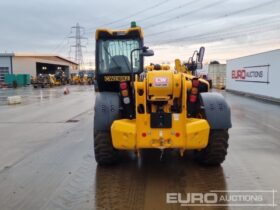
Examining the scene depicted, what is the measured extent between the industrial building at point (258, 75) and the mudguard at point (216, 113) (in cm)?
1617

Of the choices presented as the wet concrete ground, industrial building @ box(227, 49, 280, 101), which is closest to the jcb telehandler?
the wet concrete ground

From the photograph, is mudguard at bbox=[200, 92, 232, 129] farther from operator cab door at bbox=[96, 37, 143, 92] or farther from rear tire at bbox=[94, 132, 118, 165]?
operator cab door at bbox=[96, 37, 143, 92]

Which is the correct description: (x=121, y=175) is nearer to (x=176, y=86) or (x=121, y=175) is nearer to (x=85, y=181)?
(x=85, y=181)

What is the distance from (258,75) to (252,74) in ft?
5.22

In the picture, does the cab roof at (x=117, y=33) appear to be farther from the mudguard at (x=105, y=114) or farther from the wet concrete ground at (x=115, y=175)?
the wet concrete ground at (x=115, y=175)

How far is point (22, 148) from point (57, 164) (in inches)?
81.9

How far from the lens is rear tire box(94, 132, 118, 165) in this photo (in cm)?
664

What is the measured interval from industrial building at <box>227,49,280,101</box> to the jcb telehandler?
52.8ft

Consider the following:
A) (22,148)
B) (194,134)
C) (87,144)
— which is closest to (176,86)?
(194,134)

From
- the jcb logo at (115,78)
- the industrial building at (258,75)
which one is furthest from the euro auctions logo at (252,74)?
the jcb logo at (115,78)

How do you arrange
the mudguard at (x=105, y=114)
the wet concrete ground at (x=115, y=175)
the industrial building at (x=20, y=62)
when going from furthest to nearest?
the industrial building at (x=20, y=62) < the mudguard at (x=105, y=114) < the wet concrete ground at (x=115, y=175)

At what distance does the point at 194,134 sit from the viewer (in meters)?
5.89

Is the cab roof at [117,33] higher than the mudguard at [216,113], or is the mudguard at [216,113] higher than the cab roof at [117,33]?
the cab roof at [117,33]

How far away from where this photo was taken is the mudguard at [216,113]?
6477 mm
